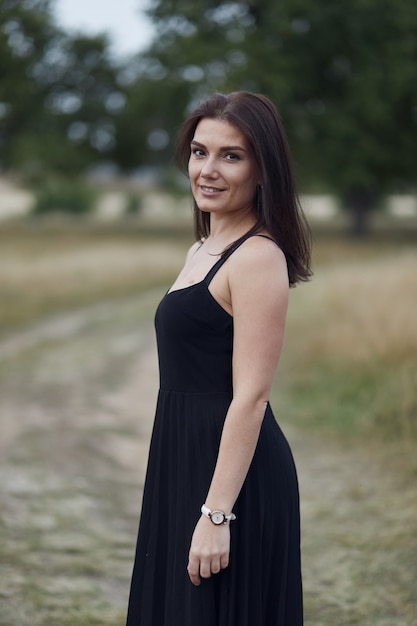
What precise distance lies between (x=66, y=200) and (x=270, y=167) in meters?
43.5

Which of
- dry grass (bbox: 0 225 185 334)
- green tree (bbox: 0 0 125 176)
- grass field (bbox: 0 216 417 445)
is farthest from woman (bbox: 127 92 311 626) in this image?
green tree (bbox: 0 0 125 176)

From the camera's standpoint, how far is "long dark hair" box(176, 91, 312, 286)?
2.09 meters

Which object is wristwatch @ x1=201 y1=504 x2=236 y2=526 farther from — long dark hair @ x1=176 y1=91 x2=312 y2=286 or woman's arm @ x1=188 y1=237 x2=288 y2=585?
long dark hair @ x1=176 y1=91 x2=312 y2=286

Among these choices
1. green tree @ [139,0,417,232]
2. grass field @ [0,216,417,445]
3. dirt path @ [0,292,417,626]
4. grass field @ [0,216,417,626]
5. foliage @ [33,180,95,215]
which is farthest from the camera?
foliage @ [33,180,95,215]

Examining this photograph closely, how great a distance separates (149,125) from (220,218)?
30.1 m

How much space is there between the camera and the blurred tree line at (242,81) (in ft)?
90.8

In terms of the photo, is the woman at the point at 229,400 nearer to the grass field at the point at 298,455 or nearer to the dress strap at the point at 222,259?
the dress strap at the point at 222,259

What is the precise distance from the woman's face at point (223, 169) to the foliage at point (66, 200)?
36848 millimetres

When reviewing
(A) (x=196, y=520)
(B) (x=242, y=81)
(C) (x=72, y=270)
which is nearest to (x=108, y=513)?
(A) (x=196, y=520)

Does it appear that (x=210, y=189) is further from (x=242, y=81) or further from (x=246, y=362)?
(x=242, y=81)

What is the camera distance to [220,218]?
2.24m

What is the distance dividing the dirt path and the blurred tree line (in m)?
20.7

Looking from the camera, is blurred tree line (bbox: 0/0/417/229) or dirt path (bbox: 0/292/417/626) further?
blurred tree line (bbox: 0/0/417/229)

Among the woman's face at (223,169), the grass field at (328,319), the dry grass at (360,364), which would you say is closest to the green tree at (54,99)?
the grass field at (328,319)
